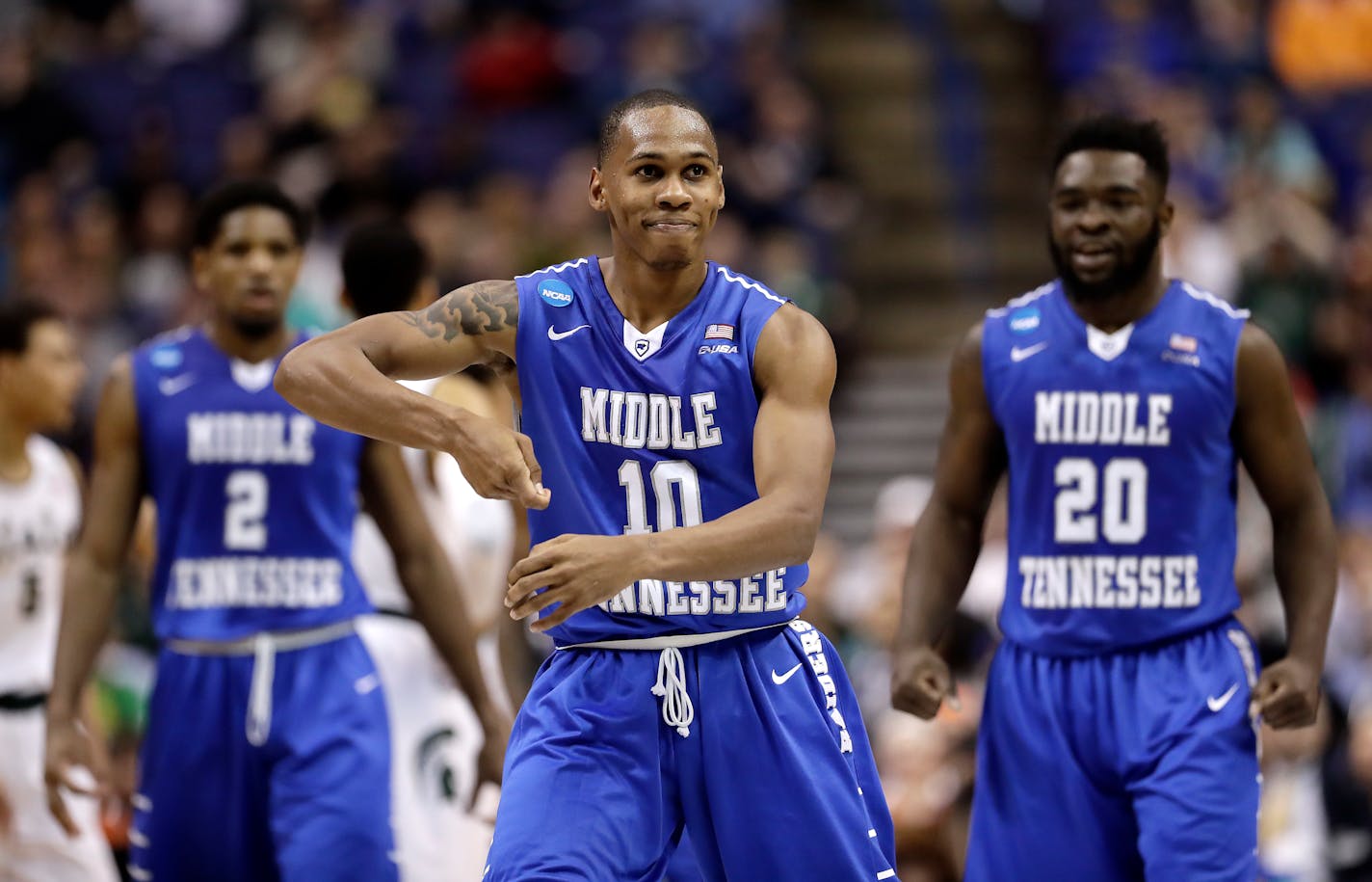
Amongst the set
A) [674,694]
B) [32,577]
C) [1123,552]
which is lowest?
[674,694]

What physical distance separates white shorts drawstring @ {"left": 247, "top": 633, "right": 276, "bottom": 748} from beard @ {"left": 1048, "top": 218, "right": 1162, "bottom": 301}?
2808 millimetres

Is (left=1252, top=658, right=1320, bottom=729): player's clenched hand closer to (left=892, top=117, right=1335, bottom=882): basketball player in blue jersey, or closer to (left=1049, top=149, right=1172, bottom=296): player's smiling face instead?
(left=892, top=117, right=1335, bottom=882): basketball player in blue jersey

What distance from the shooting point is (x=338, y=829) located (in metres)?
5.90

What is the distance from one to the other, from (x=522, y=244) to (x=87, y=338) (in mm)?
3135

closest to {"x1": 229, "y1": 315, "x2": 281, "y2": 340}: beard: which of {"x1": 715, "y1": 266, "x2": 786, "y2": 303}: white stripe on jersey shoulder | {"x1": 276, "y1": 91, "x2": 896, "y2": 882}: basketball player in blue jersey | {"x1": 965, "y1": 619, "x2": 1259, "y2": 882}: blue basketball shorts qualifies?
{"x1": 276, "y1": 91, "x2": 896, "y2": 882}: basketball player in blue jersey

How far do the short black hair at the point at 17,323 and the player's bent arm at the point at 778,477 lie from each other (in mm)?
3817

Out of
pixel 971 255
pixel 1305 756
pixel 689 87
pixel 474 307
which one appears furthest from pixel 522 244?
pixel 474 307

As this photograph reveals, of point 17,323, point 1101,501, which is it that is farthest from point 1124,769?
point 17,323

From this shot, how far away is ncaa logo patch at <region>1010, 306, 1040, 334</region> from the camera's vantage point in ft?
19.6

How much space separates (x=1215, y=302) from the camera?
19.3 ft

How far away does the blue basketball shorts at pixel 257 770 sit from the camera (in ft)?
19.6

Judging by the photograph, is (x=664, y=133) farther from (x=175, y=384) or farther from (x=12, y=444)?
(x=12, y=444)

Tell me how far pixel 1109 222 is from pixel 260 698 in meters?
3.03

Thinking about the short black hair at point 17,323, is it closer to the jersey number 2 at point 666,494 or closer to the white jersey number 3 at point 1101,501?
the jersey number 2 at point 666,494
